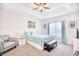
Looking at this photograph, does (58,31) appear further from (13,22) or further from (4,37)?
(4,37)

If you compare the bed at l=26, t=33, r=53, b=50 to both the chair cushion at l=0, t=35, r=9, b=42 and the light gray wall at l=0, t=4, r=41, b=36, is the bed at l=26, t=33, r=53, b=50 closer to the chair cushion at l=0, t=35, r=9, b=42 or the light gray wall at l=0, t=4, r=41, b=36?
the light gray wall at l=0, t=4, r=41, b=36

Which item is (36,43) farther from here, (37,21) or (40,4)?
(40,4)

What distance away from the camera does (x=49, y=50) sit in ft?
6.41

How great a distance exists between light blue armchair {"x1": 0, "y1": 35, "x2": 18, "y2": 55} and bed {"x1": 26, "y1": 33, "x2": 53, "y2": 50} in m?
0.29

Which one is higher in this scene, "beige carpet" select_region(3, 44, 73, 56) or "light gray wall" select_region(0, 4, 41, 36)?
"light gray wall" select_region(0, 4, 41, 36)

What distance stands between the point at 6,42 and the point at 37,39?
618 millimetres

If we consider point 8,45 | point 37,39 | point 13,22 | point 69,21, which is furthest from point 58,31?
point 8,45

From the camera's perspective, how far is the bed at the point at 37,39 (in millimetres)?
1956

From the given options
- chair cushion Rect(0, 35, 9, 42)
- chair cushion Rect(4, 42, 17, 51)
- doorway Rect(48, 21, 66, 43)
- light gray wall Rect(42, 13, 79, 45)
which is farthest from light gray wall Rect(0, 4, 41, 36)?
light gray wall Rect(42, 13, 79, 45)

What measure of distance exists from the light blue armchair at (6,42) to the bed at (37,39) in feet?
0.94

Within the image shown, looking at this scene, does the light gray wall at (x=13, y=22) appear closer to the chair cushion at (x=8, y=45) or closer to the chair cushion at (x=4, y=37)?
the chair cushion at (x=4, y=37)

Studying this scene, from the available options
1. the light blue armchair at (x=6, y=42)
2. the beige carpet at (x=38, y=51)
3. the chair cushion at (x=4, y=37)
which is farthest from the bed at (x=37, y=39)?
the chair cushion at (x=4, y=37)

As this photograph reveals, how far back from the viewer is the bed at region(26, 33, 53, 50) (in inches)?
77.0

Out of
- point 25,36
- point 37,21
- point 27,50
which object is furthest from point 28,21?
point 27,50
